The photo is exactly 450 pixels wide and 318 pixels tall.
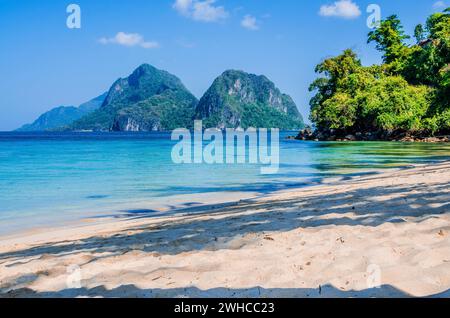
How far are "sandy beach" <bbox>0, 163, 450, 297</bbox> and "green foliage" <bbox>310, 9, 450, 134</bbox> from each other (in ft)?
99.2

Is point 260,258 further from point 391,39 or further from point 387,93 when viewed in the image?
point 391,39

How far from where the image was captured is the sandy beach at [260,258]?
11.3 feet

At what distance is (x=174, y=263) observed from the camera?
14.1ft

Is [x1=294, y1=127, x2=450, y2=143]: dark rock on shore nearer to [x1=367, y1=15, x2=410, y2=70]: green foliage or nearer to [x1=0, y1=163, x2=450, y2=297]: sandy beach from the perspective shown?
[x1=367, y1=15, x2=410, y2=70]: green foliage

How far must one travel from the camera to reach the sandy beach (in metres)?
3.46

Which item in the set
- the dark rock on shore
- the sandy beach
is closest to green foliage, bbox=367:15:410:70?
the dark rock on shore

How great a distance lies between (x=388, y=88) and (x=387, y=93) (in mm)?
1730

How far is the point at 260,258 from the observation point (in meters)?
4.25

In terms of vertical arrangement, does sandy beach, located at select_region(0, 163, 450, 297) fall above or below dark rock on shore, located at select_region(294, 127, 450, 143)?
below

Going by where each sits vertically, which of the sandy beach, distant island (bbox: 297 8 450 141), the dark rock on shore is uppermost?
distant island (bbox: 297 8 450 141)

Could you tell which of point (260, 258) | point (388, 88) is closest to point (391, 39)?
point (388, 88)
